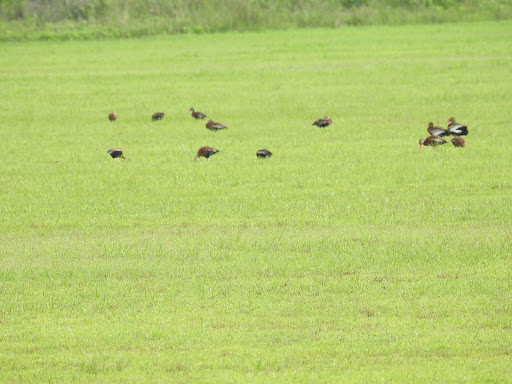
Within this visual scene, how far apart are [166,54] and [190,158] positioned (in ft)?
51.4

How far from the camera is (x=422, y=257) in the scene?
7848mm

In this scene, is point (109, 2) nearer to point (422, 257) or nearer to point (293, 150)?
point (293, 150)

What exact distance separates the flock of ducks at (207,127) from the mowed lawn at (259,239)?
0.42 ft

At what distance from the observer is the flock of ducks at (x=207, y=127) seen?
12.7m

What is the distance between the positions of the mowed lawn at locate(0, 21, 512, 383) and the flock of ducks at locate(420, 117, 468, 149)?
13 centimetres

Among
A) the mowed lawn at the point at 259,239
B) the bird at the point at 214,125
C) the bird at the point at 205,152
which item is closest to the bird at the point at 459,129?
the mowed lawn at the point at 259,239

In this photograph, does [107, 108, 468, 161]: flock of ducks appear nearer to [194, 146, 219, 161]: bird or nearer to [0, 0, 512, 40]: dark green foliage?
[194, 146, 219, 161]: bird

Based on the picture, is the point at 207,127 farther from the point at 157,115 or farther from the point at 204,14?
the point at 204,14

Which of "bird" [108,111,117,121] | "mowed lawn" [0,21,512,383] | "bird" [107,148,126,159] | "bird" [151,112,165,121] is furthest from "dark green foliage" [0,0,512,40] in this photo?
"bird" [107,148,126,159]

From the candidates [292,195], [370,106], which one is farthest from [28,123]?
[292,195]

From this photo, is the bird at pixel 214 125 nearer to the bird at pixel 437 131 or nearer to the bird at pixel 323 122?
the bird at pixel 323 122

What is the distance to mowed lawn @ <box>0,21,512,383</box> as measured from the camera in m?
5.83

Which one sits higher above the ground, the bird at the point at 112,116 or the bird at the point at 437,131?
the bird at the point at 437,131

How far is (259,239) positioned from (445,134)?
19.7 feet
